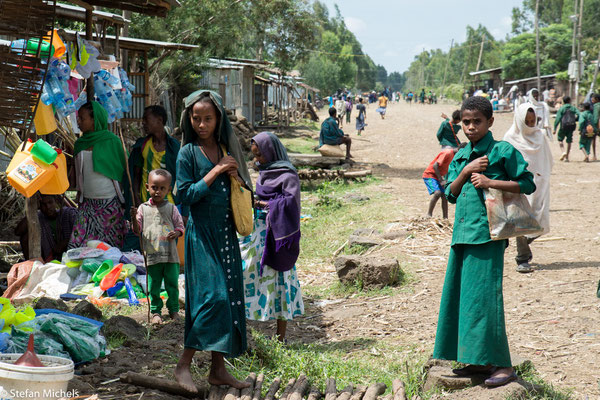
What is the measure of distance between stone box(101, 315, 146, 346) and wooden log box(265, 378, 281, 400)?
1.35 m

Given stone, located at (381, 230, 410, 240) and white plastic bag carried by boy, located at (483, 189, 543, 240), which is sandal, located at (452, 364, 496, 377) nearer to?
white plastic bag carried by boy, located at (483, 189, 543, 240)

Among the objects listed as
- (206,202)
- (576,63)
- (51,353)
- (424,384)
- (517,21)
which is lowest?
(424,384)

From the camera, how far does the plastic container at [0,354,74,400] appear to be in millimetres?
3018

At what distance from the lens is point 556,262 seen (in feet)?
23.9

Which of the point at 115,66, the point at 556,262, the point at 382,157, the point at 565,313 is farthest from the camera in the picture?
the point at 382,157

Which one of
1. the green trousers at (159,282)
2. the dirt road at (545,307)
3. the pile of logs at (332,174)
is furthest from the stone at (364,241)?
the pile of logs at (332,174)

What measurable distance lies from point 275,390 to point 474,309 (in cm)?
128

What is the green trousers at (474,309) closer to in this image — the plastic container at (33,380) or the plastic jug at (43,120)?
the plastic container at (33,380)

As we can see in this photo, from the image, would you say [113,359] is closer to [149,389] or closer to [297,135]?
[149,389]

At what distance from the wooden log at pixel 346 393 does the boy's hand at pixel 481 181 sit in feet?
4.72

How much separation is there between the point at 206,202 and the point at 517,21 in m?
79.7

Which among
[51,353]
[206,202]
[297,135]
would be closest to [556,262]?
[206,202]

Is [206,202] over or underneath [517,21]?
underneath

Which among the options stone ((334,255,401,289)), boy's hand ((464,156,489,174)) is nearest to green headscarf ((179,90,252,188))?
boy's hand ((464,156,489,174))
